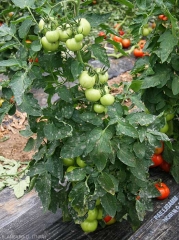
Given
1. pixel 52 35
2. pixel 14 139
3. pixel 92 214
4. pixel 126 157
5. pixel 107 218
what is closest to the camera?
pixel 52 35

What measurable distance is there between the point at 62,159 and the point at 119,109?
35 cm

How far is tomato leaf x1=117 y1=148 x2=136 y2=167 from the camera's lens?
4.92 feet

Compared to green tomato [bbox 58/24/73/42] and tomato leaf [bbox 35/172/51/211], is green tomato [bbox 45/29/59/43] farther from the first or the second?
tomato leaf [bbox 35/172/51/211]

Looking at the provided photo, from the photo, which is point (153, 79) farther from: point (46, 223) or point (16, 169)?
point (16, 169)

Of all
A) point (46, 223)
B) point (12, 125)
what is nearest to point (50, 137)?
point (46, 223)

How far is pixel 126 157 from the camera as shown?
1511 mm

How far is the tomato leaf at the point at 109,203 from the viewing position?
1576 mm

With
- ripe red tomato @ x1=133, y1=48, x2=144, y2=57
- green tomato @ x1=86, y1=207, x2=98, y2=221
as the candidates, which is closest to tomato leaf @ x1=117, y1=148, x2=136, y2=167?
green tomato @ x1=86, y1=207, x2=98, y2=221

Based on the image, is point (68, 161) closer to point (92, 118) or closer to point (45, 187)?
point (45, 187)

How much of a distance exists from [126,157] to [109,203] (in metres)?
0.23

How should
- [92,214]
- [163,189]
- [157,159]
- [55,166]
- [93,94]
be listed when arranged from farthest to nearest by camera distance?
[157,159], [163,189], [92,214], [55,166], [93,94]

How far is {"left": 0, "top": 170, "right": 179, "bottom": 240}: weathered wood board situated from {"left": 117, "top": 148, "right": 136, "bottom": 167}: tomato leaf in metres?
0.53

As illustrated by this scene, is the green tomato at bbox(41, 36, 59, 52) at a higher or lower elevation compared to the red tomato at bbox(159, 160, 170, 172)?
higher

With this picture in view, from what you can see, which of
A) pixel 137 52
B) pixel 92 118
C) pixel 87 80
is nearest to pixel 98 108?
pixel 92 118
